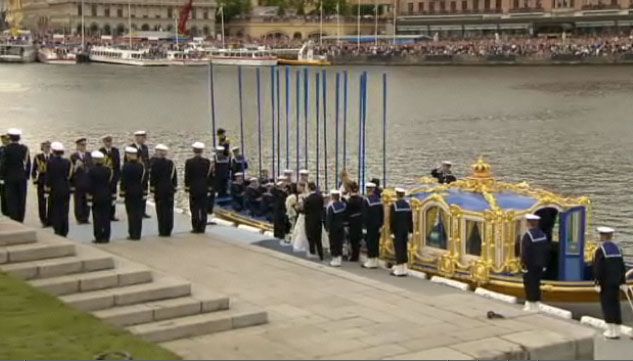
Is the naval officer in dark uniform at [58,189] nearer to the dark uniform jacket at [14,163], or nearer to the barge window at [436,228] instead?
the dark uniform jacket at [14,163]

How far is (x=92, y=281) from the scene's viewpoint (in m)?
12.6

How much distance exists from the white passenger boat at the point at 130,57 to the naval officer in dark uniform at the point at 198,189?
110266 millimetres

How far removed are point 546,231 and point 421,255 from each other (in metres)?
1.99

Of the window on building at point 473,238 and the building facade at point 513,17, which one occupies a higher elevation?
the building facade at point 513,17

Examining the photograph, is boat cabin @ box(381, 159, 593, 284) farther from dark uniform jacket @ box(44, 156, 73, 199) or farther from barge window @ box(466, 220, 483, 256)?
dark uniform jacket @ box(44, 156, 73, 199)

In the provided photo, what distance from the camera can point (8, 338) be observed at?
35.6 ft

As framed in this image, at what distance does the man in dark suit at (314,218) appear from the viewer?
17438mm

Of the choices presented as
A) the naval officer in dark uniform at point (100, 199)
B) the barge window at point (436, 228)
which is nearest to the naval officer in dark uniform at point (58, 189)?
the naval officer in dark uniform at point (100, 199)

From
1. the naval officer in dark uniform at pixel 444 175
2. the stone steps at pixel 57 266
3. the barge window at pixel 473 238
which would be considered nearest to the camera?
the stone steps at pixel 57 266

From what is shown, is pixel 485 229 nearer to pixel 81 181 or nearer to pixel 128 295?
pixel 128 295

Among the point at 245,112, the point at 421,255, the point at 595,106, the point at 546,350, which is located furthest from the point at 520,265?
the point at 595,106

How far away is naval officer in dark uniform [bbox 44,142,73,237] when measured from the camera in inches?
689

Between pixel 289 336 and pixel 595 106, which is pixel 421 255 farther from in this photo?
pixel 595 106

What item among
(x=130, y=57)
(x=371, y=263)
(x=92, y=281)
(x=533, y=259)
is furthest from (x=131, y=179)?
(x=130, y=57)
